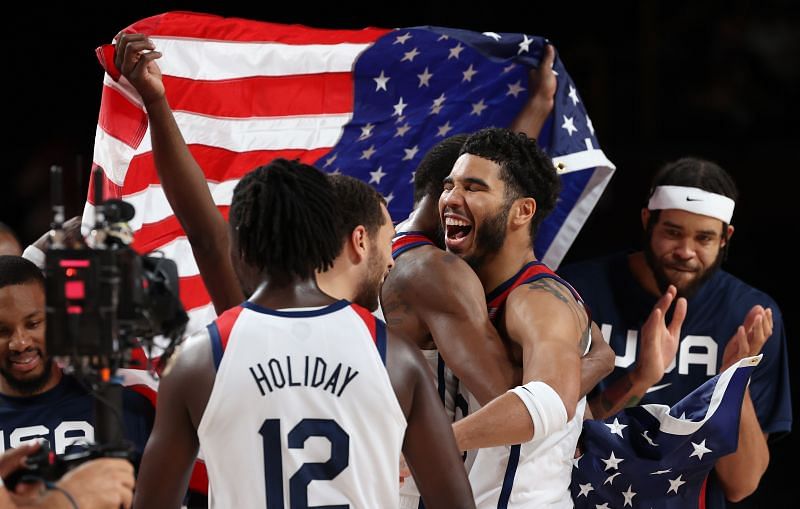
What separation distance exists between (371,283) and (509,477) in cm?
91

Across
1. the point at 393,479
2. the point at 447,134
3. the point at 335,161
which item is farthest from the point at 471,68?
the point at 393,479

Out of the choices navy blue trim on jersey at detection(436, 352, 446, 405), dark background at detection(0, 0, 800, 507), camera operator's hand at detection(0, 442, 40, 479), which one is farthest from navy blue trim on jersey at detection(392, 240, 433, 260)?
dark background at detection(0, 0, 800, 507)

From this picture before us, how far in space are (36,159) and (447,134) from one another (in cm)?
377

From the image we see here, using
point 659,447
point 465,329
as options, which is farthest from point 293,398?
point 659,447

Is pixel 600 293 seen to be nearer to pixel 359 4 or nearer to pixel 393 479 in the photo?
pixel 393 479

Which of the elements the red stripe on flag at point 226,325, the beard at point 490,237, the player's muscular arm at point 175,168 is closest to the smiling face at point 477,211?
the beard at point 490,237

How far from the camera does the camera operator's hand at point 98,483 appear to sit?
7.39 ft

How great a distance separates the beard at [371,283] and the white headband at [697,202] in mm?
2388

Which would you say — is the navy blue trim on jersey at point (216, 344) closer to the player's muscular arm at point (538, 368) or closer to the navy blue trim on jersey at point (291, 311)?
the navy blue trim on jersey at point (291, 311)

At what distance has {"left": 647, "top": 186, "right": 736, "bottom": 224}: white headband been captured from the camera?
4.90 m

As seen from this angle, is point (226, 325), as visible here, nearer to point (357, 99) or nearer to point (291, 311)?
point (291, 311)

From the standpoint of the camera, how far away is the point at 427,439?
2.60m

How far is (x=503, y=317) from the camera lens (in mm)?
3561

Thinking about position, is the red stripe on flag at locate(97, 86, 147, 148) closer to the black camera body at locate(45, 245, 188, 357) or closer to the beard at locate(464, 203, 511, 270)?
the beard at locate(464, 203, 511, 270)
